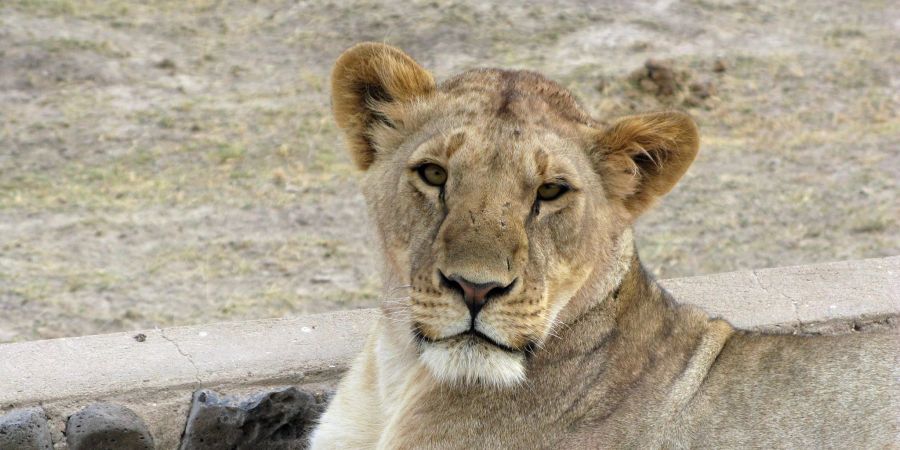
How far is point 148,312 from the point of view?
5.71m

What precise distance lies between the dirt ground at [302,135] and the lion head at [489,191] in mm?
2596

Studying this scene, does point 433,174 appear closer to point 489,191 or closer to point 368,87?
point 489,191

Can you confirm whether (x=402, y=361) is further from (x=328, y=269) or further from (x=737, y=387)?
(x=328, y=269)

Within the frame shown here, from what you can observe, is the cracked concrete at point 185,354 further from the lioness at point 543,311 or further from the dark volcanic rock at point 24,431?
the lioness at point 543,311

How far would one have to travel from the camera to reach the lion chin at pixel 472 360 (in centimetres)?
275

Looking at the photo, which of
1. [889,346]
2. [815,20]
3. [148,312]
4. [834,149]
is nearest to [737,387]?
[889,346]

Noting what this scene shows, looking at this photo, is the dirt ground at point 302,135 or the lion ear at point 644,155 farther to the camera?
the dirt ground at point 302,135

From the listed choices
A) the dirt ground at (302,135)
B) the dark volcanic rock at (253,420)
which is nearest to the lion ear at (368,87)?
the dark volcanic rock at (253,420)

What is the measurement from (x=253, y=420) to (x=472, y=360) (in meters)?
1.13

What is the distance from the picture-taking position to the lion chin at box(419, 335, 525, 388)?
2.75m

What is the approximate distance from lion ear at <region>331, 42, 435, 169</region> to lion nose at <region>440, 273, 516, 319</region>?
2.32 feet

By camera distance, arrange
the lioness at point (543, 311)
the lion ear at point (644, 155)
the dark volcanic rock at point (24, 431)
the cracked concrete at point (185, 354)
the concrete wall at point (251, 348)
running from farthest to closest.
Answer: the cracked concrete at point (185, 354) → the concrete wall at point (251, 348) → the dark volcanic rock at point (24, 431) → the lion ear at point (644, 155) → the lioness at point (543, 311)

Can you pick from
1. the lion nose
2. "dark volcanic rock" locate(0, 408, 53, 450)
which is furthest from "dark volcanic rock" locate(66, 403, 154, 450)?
the lion nose

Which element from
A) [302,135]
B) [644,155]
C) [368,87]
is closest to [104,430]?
[368,87]
